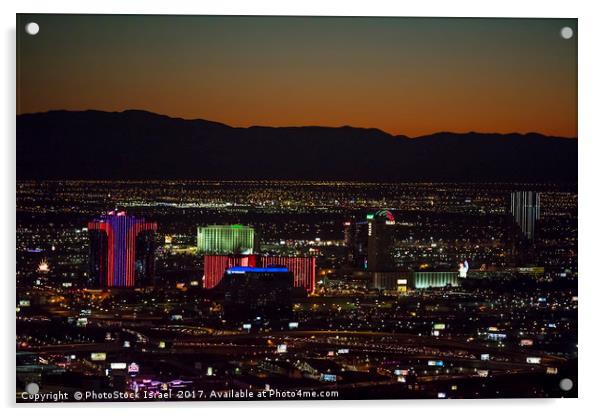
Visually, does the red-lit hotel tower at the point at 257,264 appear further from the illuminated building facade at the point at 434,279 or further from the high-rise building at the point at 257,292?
the illuminated building facade at the point at 434,279

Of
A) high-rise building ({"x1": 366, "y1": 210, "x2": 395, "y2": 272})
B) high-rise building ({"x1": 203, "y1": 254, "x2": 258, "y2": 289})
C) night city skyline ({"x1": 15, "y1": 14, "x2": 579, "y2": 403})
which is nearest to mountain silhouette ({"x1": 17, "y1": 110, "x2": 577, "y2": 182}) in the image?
night city skyline ({"x1": 15, "y1": 14, "x2": 579, "y2": 403})

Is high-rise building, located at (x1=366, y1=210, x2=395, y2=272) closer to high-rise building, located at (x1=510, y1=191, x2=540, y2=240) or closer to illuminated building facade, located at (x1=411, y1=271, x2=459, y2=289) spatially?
illuminated building facade, located at (x1=411, y1=271, x2=459, y2=289)

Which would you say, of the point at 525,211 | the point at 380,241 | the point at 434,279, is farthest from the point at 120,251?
the point at 525,211

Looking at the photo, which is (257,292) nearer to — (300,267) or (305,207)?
(300,267)

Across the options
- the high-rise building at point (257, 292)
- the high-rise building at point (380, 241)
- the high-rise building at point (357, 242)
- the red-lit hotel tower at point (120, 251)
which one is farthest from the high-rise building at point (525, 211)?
the red-lit hotel tower at point (120, 251)

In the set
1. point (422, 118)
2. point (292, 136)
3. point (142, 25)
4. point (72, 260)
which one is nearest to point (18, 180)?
point (72, 260)

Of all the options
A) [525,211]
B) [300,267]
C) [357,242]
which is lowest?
[300,267]
